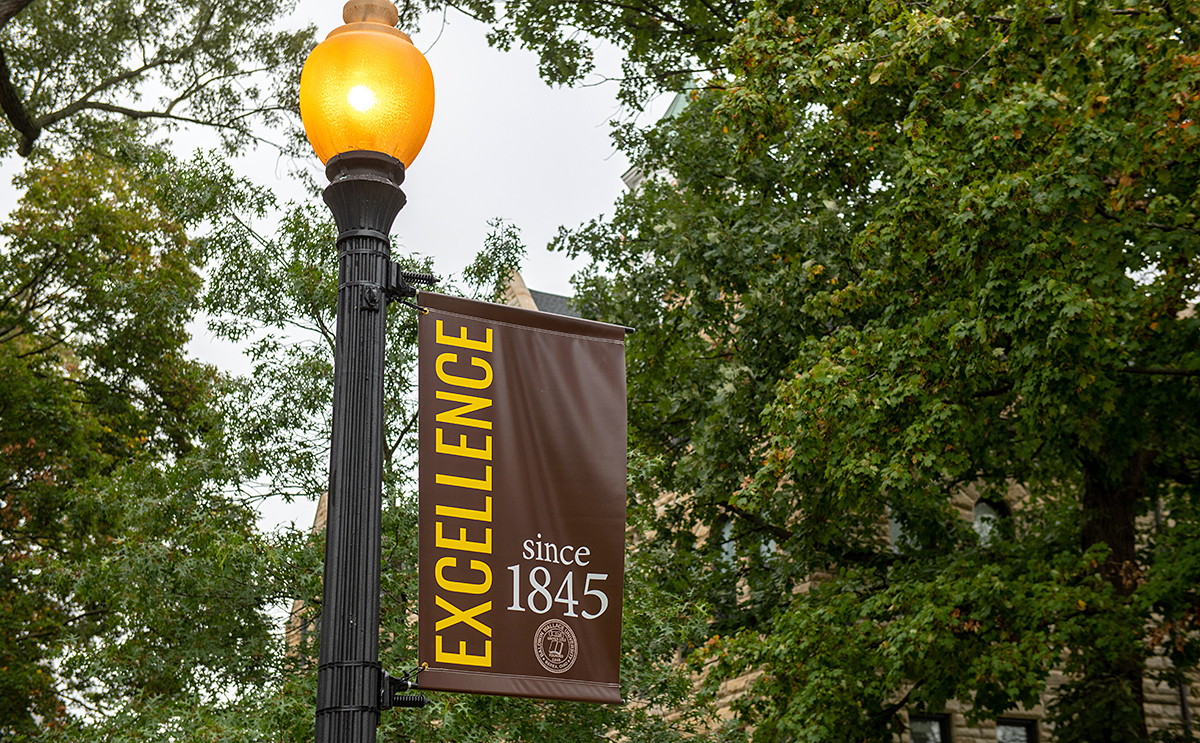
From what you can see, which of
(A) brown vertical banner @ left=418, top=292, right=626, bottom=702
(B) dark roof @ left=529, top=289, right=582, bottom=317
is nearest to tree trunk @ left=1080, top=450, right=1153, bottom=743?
(A) brown vertical banner @ left=418, top=292, right=626, bottom=702

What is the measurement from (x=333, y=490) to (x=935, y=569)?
10.6 metres

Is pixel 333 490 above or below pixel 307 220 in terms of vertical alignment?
below

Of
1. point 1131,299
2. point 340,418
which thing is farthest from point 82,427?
point 340,418

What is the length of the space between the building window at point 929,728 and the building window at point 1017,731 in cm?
110

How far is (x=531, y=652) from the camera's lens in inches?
148

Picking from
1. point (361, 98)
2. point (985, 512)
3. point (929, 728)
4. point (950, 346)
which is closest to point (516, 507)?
point (361, 98)

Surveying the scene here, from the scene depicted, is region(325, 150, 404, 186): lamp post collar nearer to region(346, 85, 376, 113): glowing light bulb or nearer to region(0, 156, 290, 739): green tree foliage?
region(346, 85, 376, 113): glowing light bulb

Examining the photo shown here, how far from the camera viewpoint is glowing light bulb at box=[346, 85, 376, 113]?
3.83 meters

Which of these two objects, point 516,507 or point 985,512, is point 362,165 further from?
point 985,512

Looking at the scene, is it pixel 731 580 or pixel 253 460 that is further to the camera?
pixel 731 580

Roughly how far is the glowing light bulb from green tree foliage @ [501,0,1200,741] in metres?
6.94

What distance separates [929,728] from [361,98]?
1472 cm

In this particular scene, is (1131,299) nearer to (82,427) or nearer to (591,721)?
(591,721)

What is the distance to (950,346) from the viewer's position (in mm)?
10367
